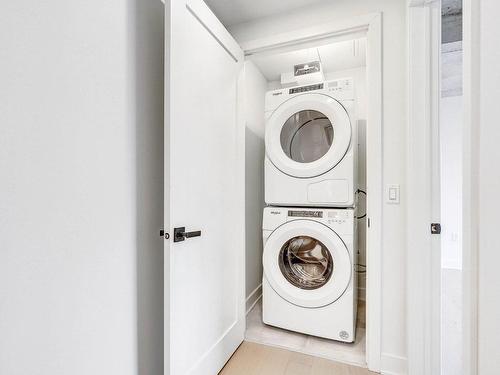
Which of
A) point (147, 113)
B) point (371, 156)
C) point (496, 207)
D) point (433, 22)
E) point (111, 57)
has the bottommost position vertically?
point (496, 207)

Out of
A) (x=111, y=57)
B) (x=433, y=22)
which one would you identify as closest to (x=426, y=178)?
(x=433, y=22)

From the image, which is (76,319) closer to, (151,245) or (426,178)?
(151,245)

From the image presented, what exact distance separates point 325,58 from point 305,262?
1871 mm

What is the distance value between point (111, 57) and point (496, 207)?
48.0 inches

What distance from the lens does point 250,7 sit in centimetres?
164

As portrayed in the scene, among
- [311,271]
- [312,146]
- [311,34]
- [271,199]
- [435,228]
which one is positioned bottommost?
[311,271]

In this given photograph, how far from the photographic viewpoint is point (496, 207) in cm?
57

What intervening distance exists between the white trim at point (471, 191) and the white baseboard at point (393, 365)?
93 cm

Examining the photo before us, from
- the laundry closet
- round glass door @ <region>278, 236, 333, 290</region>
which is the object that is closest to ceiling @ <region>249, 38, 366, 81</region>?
the laundry closet

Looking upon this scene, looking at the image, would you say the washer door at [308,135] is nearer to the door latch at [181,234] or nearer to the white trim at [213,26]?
the white trim at [213,26]

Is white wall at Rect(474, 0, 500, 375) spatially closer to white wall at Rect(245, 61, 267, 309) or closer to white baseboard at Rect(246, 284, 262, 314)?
white wall at Rect(245, 61, 267, 309)

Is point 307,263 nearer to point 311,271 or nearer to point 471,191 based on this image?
point 311,271

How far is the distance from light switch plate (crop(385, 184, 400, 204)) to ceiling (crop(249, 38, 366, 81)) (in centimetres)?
139

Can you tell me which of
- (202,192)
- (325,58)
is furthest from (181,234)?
(325,58)
